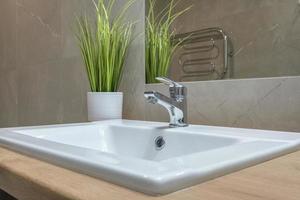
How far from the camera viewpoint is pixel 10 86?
6.94 ft

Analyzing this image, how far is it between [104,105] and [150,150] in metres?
0.33

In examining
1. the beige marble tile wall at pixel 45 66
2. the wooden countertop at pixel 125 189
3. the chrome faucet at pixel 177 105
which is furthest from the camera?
the beige marble tile wall at pixel 45 66

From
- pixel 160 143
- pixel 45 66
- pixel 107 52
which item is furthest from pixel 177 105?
pixel 45 66

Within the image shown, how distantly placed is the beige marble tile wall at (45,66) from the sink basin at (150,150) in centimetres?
28

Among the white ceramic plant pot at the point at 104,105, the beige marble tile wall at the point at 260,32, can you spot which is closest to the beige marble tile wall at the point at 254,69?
the beige marble tile wall at the point at 260,32

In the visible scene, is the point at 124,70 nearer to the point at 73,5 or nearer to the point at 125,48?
the point at 125,48

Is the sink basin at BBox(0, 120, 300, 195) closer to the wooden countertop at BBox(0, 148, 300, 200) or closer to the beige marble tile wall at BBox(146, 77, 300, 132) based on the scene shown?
the wooden countertop at BBox(0, 148, 300, 200)

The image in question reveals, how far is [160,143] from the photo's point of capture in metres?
0.90

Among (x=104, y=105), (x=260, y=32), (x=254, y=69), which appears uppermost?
(x=260, y=32)

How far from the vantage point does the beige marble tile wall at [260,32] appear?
85cm

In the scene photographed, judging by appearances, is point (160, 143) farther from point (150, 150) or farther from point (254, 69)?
point (254, 69)

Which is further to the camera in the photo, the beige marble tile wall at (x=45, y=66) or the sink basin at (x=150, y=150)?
the beige marble tile wall at (x=45, y=66)

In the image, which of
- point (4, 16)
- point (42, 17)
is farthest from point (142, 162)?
point (4, 16)

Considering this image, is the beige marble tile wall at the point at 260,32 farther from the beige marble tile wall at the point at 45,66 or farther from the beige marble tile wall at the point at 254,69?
the beige marble tile wall at the point at 45,66
